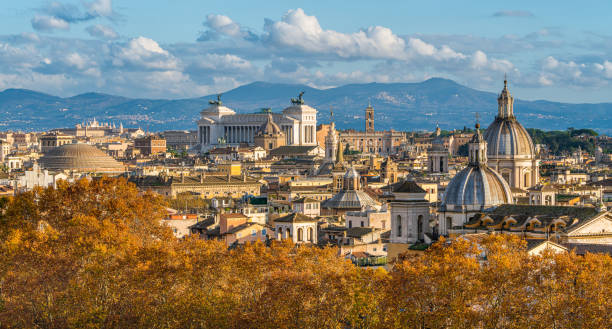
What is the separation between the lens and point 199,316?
52.8m

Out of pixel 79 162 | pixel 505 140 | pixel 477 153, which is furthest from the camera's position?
pixel 79 162

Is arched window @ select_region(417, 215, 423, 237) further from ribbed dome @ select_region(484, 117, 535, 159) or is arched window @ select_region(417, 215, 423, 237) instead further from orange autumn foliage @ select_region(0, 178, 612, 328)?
ribbed dome @ select_region(484, 117, 535, 159)

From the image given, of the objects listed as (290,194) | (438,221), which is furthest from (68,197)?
(290,194)

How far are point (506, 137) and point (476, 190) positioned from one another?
38.5 m

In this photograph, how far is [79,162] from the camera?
633 ft

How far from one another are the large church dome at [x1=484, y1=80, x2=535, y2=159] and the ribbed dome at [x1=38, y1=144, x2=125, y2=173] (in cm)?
8235

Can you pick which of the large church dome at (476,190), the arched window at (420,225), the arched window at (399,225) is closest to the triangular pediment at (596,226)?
the large church dome at (476,190)

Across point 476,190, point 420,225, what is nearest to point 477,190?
point 476,190

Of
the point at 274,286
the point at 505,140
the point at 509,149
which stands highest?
the point at 505,140

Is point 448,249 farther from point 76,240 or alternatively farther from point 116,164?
point 116,164

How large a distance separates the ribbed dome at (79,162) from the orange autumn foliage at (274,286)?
125 m

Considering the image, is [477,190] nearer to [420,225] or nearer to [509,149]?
[420,225]

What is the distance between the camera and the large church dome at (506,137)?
4614 inches

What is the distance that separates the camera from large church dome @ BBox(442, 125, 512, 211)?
79.4 metres
